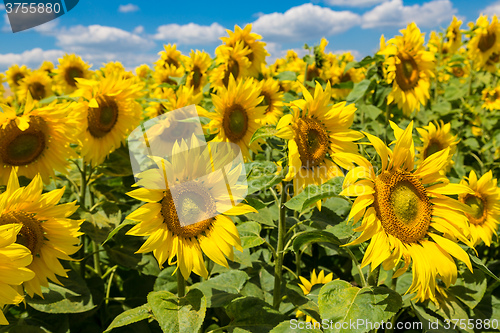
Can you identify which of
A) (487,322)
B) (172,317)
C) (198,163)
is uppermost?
(198,163)

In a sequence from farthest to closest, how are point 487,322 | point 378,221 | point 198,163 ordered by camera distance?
point 487,322, point 198,163, point 378,221

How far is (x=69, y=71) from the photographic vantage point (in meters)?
6.29

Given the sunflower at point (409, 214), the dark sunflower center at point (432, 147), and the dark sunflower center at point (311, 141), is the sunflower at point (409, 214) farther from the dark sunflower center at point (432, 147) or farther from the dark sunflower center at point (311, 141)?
the dark sunflower center at point (432, 147)

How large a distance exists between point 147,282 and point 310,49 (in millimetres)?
3205

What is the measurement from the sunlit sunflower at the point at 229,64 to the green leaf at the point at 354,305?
2699mm

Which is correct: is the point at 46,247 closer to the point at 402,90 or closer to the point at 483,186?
the point at 483,186

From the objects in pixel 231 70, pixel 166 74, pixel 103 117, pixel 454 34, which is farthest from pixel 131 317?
pixel 454 34

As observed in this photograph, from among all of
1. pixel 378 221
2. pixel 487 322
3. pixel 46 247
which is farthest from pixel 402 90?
pixel 46 247

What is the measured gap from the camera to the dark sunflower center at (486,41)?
6.56m

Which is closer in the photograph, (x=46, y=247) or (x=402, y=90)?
(x=46, y=247)

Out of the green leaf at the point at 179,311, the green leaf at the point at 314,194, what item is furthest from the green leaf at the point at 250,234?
the green leaf at the point at 314,194

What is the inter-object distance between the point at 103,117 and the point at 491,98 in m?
6.83

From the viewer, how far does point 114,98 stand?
3170 mm

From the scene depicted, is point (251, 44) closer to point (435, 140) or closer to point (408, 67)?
point (408, 67)
